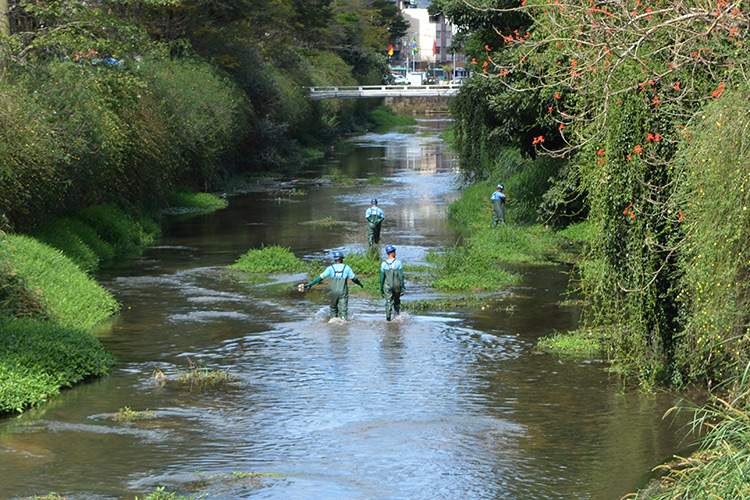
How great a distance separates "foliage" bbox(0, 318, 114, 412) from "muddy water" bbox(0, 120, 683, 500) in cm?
35

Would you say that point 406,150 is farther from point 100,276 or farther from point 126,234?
point 100,276

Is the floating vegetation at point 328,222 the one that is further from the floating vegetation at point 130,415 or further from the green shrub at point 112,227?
the floating vegetation at point 130,415

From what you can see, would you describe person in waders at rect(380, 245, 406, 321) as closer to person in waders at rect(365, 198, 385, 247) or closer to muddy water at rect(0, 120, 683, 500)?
muddy water at rect(0, 120, 683, 500)

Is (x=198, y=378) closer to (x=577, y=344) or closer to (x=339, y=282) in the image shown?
→ (x=339, y=282)

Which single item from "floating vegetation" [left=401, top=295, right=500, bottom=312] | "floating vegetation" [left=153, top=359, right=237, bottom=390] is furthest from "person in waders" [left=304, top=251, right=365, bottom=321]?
"floating vegetation" [left=153, top=359, right=237, bottom=390]

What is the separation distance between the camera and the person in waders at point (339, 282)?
19969 mm

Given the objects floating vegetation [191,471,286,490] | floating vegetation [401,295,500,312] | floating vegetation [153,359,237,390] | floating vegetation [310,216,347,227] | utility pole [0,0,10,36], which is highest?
utility pole [0,0,10,36]

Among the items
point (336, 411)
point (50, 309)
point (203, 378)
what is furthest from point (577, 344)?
point (50, 309)

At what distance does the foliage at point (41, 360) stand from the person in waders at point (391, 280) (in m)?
5.80

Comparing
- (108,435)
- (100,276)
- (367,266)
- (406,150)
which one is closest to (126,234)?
(100,276)

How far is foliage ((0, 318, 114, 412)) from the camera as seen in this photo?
14.9m

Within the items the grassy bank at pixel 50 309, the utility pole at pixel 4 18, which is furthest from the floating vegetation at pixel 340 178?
the utility pole at pixel 4 18

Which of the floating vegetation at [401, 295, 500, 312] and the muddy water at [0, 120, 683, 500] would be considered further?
the floating vegetation at [401, 295, 500, 312]

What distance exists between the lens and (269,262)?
27.1 metres
